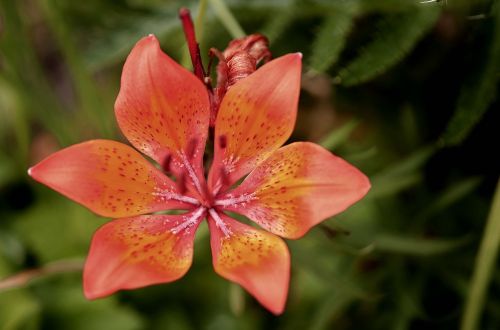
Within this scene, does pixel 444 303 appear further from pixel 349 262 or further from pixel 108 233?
pixel 108 233

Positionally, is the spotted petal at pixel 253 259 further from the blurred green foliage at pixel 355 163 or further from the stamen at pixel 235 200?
the blurred green foliage at pixel 355 163

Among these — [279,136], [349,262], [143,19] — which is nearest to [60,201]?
[143,19]

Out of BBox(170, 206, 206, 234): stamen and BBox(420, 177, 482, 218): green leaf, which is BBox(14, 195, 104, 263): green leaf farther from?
BBox(420, 177, 482, 218): green leaf

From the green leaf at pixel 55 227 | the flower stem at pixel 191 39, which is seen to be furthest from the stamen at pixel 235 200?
the green leaf at pixel 55 227

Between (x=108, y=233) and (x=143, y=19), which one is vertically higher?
(x=143, y=19)

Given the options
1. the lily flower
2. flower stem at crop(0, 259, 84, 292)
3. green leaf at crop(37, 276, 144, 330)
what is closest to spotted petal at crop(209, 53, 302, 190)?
the lily flower
